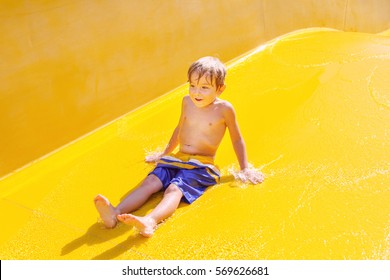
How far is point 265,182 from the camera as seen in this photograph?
2.54 metres

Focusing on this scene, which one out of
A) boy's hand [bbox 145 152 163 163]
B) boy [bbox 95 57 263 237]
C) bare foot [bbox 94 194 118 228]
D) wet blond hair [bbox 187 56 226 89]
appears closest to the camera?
bare foot [bbox 94 194 118 228]

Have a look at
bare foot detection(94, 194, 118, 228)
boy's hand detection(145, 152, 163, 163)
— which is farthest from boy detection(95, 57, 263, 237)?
boy's hand detection(145, 152, 163, 163)

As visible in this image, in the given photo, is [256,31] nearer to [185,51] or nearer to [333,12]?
[185,51]

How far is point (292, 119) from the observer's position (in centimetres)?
321

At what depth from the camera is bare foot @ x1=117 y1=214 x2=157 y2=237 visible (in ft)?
6.72

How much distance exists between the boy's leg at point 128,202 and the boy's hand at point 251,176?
439 millimetres

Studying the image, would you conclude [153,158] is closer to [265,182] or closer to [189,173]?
[189,173]

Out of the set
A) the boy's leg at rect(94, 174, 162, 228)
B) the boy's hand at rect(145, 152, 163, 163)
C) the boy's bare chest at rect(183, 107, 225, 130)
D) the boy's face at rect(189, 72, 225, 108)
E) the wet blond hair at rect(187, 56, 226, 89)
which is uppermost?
the wet blond hair at rect(187, 56, 226, 89)

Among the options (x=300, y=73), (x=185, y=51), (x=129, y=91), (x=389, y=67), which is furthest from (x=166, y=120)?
(x=389, y=67)

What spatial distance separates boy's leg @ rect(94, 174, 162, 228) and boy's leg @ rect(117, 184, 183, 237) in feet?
0.33

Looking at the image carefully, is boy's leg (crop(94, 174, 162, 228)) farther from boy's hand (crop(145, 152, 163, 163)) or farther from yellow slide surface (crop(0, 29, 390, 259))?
boy's hand (crop(145, 152, 163, 163))

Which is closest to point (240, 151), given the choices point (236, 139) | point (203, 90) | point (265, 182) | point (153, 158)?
point (236, 139)

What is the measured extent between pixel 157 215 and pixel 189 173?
1.13 feet

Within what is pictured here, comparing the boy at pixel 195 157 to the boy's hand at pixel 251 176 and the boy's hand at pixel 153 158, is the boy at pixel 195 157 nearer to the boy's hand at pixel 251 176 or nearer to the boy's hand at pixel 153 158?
the boy's hand at pixel 251 176
